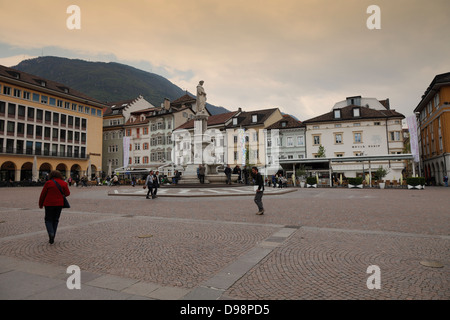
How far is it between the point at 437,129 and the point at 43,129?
66.9m

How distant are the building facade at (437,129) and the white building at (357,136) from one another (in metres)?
4.60

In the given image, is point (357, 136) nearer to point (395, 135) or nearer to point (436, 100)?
point (395, 135)

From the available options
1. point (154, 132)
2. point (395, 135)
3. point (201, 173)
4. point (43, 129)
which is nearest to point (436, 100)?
point (395, 135)

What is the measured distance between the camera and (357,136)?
46375 mm

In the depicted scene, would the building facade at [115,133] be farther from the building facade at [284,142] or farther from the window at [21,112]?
the building facade at [284,142]

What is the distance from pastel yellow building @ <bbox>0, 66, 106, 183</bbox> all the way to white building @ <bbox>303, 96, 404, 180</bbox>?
148 feet

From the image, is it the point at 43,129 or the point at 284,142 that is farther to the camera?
the point at 43,129

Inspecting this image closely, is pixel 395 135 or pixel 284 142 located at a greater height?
pixel 284 142

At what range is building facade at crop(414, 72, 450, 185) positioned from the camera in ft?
124

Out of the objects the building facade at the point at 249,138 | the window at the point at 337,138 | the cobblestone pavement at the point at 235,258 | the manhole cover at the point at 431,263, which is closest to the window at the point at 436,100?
the window at the point at 337,138

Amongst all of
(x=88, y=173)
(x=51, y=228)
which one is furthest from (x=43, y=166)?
(x=51, y=228)

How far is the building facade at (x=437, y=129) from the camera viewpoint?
37719mm

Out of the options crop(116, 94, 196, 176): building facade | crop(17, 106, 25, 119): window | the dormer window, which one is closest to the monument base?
crop(116, 94, 196, 176): building facade

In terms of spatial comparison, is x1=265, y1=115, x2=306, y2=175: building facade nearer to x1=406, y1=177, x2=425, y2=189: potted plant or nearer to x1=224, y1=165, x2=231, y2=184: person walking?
x1=406, y1=177, x2=425, y2=189: potted plant
